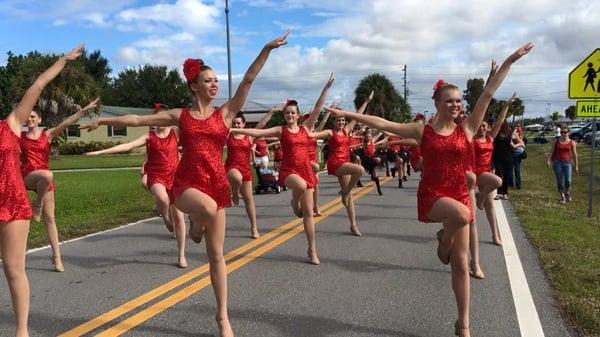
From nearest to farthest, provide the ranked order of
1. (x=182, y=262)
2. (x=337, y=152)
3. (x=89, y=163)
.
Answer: (x=182, y=262)
(x=337, y=152)
(x=89, y=163)

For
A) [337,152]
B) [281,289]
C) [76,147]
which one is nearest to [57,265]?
[281,289]

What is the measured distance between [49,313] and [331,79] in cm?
436

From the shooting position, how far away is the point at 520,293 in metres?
6.00

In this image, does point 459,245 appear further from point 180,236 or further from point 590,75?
point 590,75

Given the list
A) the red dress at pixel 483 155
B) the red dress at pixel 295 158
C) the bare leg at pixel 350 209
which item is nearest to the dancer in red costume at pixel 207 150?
the red dress at pixel 295 158

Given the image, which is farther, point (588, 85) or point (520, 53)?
point (588, 85)

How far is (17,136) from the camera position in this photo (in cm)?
455

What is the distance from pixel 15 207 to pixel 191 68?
1752mm

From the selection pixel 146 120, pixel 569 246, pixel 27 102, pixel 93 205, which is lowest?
pixel 93 205

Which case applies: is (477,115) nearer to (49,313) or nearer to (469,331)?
(469,331)

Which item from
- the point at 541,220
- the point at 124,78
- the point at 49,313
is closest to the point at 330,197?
the point at 541,220

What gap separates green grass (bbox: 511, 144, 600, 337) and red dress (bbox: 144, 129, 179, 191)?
4888 millimetres

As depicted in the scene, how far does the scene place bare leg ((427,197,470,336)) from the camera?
4543 mm

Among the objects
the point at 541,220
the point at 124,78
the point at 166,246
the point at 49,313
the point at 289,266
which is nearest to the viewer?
the point at 49,313
